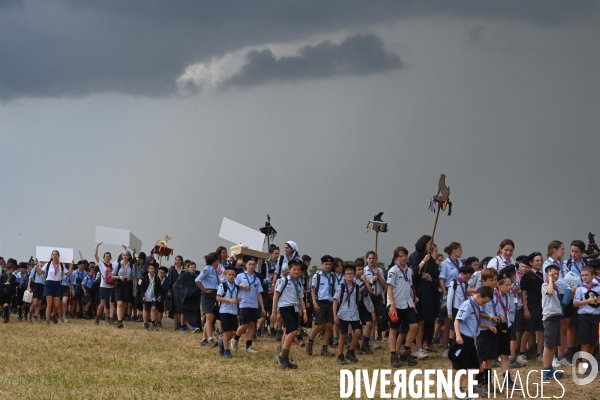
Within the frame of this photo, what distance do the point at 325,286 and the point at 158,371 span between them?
364cm

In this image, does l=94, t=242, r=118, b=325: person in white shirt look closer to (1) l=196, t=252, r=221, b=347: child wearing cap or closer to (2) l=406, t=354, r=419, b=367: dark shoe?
Result: (1) l=196, t=252, r=221, b=347: child wearing cap

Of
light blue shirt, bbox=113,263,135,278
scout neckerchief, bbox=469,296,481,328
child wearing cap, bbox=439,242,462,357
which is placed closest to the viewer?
scout neckerchief, bbox=469,296,481,328

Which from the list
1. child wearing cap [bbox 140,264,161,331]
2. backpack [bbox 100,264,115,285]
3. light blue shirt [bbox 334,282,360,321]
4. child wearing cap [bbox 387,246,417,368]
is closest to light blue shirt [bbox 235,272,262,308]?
light blue shirt [bbox 334,282,360,321]

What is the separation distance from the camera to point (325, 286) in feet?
48.0

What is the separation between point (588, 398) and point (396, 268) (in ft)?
13.5

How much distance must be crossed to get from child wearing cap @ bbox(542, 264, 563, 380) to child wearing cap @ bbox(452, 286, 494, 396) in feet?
6.03

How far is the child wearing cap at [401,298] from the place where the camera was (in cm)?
1317

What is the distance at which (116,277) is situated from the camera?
2111 centimetres

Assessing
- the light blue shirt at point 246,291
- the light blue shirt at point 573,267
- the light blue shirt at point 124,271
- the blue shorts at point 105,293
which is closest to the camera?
the light blue shirt at point 573,267

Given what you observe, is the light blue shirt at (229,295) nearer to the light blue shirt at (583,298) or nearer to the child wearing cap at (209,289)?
the child wearing cap at (209,289)

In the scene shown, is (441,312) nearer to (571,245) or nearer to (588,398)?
(571,245)

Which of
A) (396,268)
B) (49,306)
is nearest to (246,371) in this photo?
(396,268)

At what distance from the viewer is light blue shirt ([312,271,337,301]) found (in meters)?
14.6

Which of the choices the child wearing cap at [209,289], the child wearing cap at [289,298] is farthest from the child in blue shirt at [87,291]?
the child wearing cap at [289,298]
